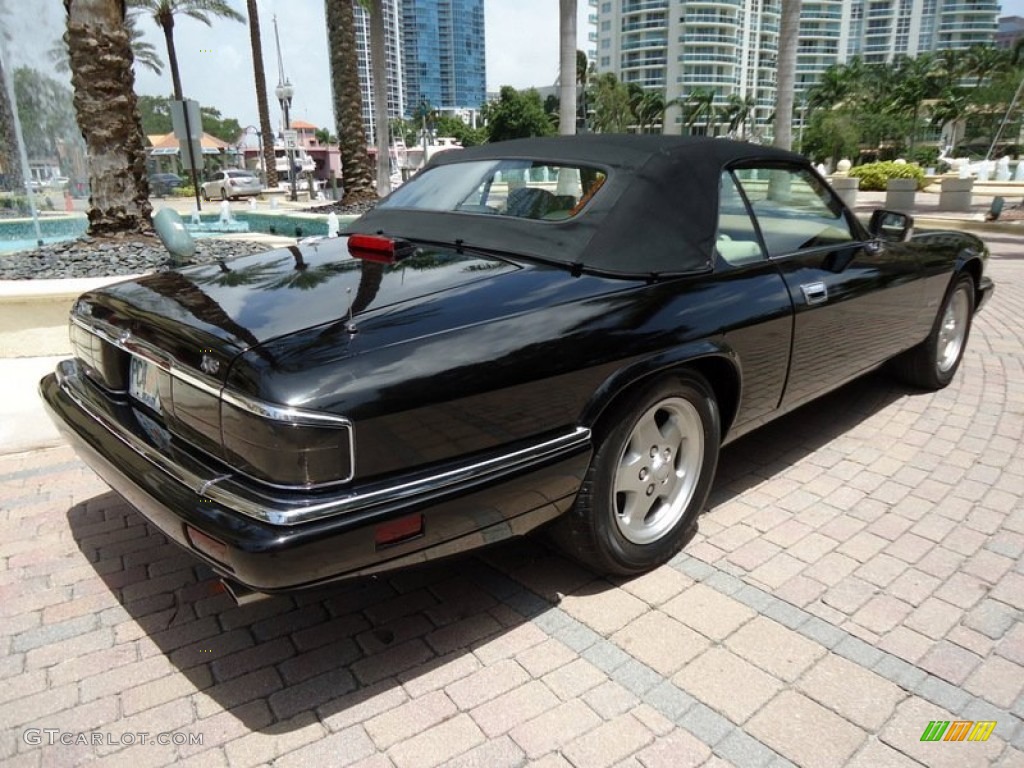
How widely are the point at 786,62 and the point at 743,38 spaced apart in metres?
110

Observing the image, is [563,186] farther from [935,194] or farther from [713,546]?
[935,194]

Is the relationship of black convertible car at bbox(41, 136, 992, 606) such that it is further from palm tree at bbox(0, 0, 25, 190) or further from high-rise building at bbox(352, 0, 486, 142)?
high-rise building at bbox(352, 0, 486, 142)

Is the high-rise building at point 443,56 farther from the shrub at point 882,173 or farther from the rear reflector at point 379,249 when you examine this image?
the rear reflector at point 379,249

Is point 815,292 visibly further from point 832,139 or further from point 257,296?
point 832,139

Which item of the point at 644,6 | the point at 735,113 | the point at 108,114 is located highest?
the point at 644,6

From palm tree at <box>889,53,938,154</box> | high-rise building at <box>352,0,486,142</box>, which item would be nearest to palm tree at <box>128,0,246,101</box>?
palm tree at <box>889,53,938,154</box>

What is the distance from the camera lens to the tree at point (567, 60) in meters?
15.2

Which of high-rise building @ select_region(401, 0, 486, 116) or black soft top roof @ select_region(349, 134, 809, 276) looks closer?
black soft top roof @ select_region(349, 134, 809, 276)

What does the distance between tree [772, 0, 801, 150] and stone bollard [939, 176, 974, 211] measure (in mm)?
5158

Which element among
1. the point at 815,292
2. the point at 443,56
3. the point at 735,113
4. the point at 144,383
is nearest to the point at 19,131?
the point at 144,383

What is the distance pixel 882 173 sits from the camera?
2341cm

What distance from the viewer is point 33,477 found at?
3.78 metres
